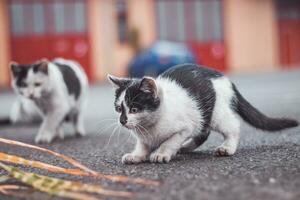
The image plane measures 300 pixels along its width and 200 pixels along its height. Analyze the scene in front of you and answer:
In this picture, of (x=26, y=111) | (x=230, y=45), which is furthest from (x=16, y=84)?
Result: (x=230, y=45)

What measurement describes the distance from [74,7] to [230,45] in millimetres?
6186

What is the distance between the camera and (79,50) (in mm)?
20344

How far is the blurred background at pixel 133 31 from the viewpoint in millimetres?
20203

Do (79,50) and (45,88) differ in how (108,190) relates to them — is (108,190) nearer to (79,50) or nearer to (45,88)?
(45,88)

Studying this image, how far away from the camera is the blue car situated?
16062 mm

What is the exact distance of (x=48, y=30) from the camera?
798 inches

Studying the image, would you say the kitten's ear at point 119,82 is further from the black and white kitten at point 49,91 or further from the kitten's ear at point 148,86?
the black and white kitten at point 49,91

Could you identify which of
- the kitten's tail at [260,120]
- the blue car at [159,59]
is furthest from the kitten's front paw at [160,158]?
the blue car at [159,59]

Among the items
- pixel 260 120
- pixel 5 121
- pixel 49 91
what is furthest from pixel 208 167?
pixel 5 121

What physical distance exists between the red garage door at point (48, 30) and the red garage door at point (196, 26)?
311 cm

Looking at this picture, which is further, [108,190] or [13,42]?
[13,42]

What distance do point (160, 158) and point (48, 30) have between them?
1760 cm

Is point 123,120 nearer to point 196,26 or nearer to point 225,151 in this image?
point 225,151

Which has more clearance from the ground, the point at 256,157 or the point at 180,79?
the point at 180,79
